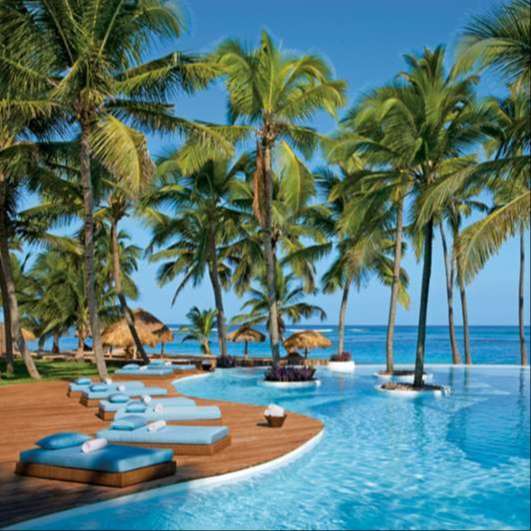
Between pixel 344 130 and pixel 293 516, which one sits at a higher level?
pixel 344 130

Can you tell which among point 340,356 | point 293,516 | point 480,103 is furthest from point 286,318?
point 293,516

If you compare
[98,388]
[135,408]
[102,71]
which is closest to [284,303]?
[98,388]

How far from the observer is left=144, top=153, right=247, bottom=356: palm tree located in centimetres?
2141

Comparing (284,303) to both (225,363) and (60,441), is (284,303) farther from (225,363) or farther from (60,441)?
(60,441)

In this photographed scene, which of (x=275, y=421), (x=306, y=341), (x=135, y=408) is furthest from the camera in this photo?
(x=306, y=341)

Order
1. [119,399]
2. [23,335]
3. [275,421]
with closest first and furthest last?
1. [275,421]
2. [119,399]
3. [23,335]

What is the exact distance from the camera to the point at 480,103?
45.4ft

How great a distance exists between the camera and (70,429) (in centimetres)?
939

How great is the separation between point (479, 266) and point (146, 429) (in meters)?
5.49

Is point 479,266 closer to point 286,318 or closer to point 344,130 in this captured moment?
point 344,130

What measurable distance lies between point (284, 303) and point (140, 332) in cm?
644

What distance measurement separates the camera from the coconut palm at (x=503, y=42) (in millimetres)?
9742

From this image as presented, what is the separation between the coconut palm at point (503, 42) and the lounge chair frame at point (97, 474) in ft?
26.2

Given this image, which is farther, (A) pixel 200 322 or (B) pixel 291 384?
(A) pixel 200 322
